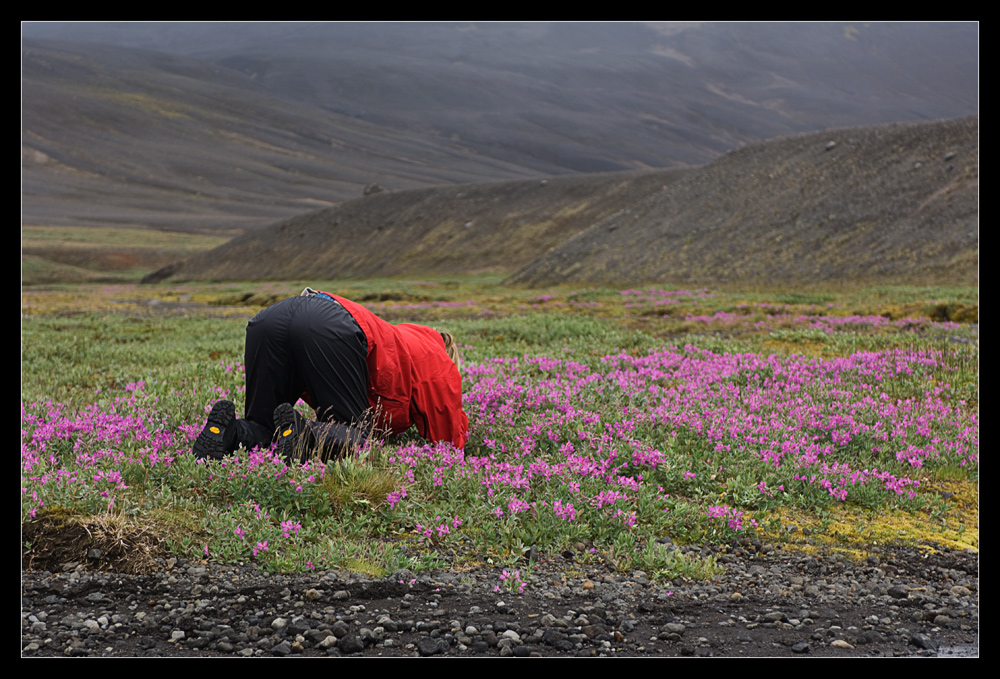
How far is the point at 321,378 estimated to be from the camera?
6211mm

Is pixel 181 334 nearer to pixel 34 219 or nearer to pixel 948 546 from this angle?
pixel 948 546

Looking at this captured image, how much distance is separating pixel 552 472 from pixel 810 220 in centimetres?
4377

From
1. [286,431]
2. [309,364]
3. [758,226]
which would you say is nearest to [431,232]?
[758,226]

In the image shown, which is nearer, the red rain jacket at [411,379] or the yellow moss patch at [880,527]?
the yellow moss patch at [880,527]

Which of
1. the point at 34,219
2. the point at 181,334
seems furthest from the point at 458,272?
the point at 34,219

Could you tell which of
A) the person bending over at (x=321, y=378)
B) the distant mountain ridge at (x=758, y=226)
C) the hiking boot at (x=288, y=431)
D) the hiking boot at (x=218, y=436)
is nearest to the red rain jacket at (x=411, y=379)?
the person bending over at (x=321, y=378)

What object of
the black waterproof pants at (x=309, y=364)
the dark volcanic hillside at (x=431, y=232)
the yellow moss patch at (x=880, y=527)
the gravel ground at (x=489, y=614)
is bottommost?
the dark volcanic hillside at (x=431, y=232)

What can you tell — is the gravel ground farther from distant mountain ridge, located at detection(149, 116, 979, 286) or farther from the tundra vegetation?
distant mountain ridge, located at detection(149, 116, 979, 286)

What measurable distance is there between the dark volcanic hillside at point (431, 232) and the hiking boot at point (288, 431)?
206 feet

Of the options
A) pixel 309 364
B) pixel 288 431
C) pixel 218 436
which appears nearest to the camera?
pixel 288 431

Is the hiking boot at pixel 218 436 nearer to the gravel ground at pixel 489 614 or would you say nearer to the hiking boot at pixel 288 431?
the hiking boot at pixel 288 431

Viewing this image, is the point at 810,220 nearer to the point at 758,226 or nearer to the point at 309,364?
the point at 758,226

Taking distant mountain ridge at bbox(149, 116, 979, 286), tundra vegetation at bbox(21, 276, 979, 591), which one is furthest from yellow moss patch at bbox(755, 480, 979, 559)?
distant mountain ridge at bbox(149, 116, 979, 286)

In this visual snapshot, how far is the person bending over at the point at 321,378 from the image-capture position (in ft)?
20.1
